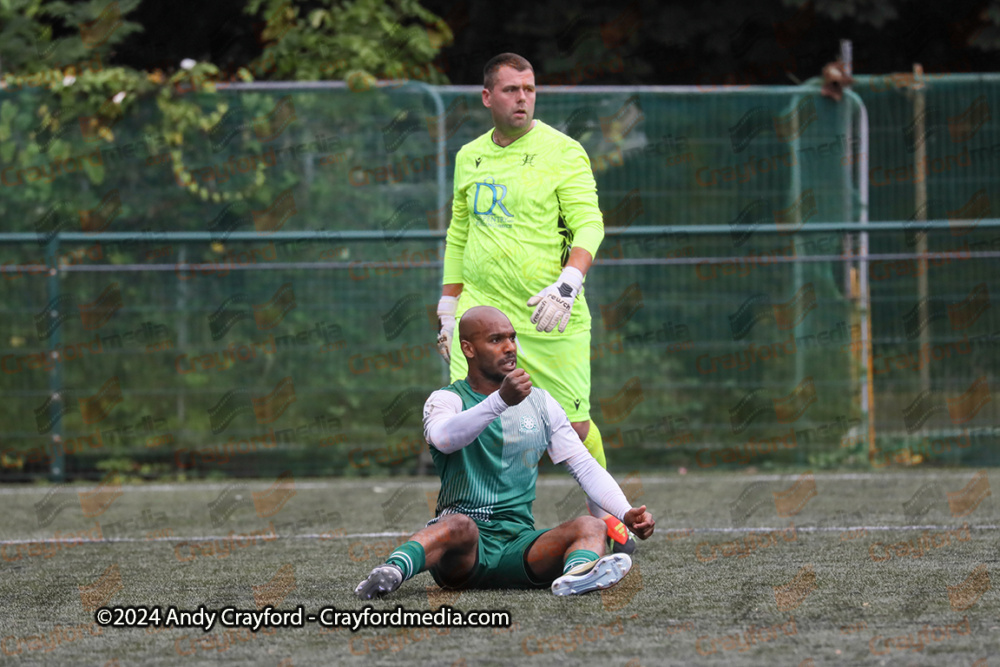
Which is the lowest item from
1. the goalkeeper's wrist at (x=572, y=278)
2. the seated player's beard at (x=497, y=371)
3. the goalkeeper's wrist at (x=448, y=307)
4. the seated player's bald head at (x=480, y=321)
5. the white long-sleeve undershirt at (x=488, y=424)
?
the white long-sleeve undershirt at (x=488, y=424)

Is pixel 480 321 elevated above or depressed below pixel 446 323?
above

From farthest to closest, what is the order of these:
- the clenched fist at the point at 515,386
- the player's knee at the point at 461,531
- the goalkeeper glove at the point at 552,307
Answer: the goalkeeper glove at the point at 552,307 → the player's knee at the point at 461,531 → the clenched fist at the point at 515,386

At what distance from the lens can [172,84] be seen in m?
10.6

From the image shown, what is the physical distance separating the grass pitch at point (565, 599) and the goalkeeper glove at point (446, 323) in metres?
0.97

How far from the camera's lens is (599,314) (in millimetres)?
10273

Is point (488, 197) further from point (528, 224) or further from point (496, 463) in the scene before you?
point (496, 463)

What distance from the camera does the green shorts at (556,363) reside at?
5.74 metres

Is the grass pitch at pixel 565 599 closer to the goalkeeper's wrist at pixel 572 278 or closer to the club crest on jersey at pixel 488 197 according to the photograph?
the goalkeeper's wrist at pixel 572 278

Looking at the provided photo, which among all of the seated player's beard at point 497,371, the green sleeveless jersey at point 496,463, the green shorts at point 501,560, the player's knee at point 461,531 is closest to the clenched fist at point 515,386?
the seated player's beard at point 497,371

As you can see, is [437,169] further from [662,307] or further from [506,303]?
[506,303]

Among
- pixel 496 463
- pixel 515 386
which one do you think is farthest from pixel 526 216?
pixel 515 386

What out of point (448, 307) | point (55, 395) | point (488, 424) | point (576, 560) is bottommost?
point (55, 395)

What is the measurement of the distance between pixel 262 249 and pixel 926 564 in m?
6.06

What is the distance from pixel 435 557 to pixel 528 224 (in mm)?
1596
